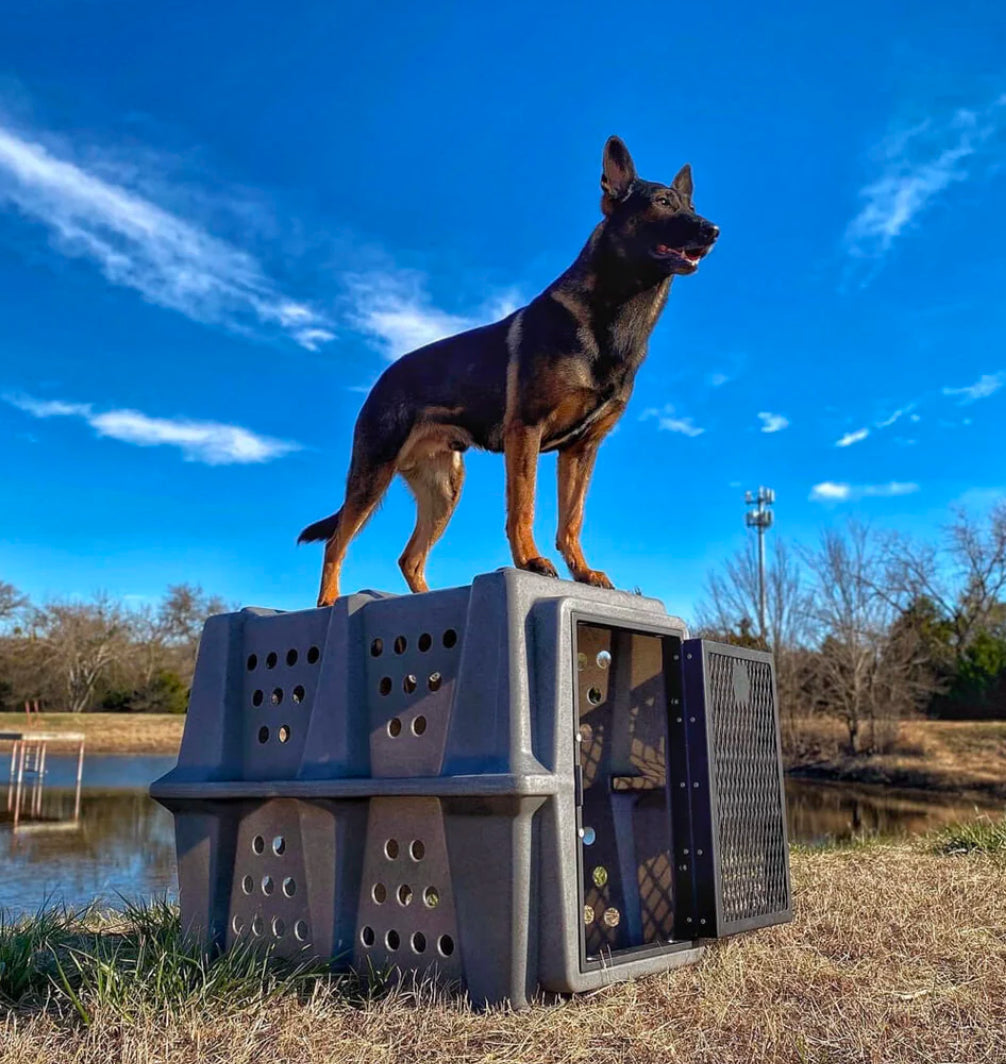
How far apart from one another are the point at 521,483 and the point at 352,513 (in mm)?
965

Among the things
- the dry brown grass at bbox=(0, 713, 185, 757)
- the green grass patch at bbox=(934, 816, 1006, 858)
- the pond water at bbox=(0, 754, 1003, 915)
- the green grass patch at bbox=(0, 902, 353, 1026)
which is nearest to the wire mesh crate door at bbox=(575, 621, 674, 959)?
the green grass patch at bbox=(0, 902, 353, 1026)

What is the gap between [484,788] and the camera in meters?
2.89

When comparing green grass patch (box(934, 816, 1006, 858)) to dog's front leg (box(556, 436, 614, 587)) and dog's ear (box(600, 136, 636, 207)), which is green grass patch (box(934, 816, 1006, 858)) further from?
dog's ear (box(600, 136, 636, 207))

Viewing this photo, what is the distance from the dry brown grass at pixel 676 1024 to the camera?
2535 millimetres

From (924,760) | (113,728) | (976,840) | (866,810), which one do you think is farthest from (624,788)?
(113,728)

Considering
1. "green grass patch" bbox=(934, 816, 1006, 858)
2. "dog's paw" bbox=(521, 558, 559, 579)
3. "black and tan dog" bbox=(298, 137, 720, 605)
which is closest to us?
"dog's paw" bbox=(521, 558, 559, 579)

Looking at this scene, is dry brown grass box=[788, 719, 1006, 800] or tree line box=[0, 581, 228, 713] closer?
dry brown grass box=[788, 719, 1006, 800]

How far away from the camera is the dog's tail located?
14.7 feet

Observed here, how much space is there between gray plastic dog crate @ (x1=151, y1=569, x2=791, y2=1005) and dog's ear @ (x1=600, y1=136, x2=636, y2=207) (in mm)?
1579

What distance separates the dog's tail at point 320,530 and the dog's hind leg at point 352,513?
3.5 inches

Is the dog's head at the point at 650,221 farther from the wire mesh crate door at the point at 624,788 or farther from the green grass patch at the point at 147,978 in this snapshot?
the green grass patch at the point at 147,978

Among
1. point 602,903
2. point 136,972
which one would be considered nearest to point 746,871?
point 602,903

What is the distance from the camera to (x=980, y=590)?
37531 millimetres

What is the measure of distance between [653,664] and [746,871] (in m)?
0.83
